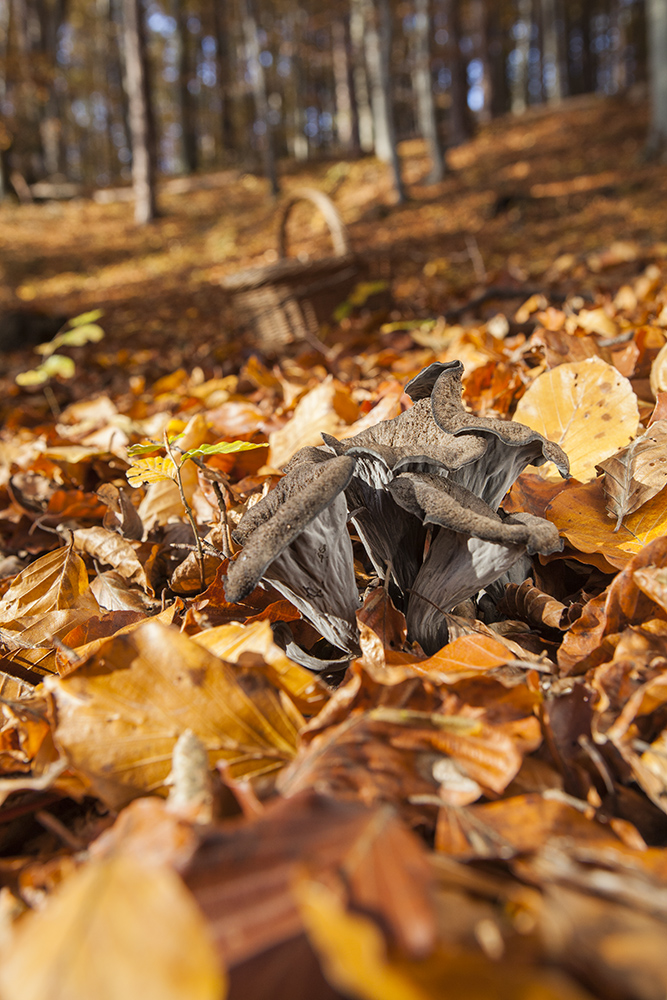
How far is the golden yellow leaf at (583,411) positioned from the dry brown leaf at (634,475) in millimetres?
107

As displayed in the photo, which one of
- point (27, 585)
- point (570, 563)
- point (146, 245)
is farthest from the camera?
point (146, 245)

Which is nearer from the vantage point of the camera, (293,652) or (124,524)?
(293,652)

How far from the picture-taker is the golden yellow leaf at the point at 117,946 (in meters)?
0.44

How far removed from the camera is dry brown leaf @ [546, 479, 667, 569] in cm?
116

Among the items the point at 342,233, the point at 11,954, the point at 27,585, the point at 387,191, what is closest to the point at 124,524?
the point at 27,585

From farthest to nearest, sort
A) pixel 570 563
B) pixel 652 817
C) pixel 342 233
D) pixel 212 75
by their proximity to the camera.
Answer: pixel 212 75 → pixel 342 233 → pixel 570 563 → pixel 652 817

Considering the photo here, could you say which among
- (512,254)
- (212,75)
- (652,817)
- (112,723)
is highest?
(212,75)

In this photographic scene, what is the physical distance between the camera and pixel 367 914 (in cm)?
47

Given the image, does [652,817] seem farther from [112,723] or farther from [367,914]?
[112,723]

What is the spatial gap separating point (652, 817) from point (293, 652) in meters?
0.54

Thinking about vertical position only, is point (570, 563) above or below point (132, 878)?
below

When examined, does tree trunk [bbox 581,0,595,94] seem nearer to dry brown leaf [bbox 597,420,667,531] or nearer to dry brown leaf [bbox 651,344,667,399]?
dry brown leaf [bbox 651,344,667,399]

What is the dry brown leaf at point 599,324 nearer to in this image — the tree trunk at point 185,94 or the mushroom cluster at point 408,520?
the mushroom cluster at point 408,520

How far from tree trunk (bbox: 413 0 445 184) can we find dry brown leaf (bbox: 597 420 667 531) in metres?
16.5
